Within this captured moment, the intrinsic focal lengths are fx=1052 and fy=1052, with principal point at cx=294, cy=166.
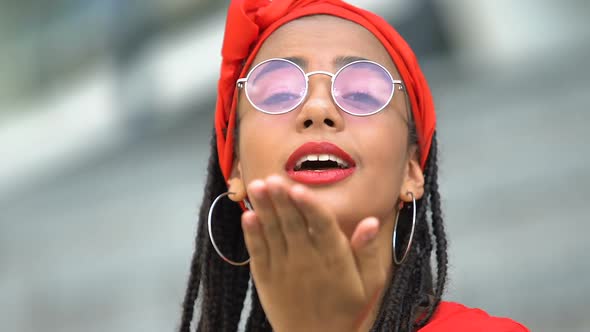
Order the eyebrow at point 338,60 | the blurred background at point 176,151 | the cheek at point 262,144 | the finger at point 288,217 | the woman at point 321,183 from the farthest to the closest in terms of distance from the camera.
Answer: the blurred background at point 176,151 < the eyebrow at point 338,60 < the cheek at point 262,144 < the woman at point 321,183 < the finger at point 288,217

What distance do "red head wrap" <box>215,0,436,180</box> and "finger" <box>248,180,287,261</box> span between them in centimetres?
70

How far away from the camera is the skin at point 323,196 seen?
2.16m

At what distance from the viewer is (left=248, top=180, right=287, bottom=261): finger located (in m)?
2.09

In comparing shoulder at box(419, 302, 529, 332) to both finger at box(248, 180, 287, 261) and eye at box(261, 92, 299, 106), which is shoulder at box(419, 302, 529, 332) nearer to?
finger at box(248, 180, 287, 261)

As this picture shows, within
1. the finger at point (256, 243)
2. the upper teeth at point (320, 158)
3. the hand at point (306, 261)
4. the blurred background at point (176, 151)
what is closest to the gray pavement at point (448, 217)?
the blurred background at point (176, 151)

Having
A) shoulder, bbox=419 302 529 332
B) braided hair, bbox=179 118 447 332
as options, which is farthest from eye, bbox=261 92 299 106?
shoulder, bbox=419 302 529 332

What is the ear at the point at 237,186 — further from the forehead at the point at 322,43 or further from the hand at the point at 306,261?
the hand at the point at 306,261

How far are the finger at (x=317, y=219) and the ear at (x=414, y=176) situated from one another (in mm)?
600

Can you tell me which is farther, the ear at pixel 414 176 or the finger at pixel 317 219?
the ear at pixel 414 176

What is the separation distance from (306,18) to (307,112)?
0.41 meters

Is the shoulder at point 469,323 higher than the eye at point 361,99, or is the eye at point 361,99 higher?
the eye at point 361,99

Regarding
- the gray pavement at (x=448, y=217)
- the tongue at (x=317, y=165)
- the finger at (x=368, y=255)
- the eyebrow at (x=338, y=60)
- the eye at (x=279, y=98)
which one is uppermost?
the eyebrow at (x=338, y=60)

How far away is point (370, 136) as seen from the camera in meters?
2.59

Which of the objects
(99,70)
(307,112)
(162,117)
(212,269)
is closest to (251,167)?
(307,112)
